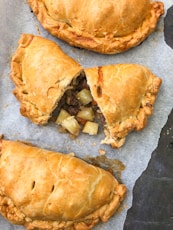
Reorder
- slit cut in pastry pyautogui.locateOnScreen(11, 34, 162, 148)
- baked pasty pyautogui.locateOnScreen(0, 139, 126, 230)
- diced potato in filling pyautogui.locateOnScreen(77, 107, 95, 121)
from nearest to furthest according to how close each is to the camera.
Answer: baked pasty pyautogui.locateOnScreen(0, 139, 126, 230), slit cut in pastry pyautogui.locateOnScreen(11, 34, 162, 148), diced potato in filling pyautogui.locateOnScreen(77, 107, 95, 121)

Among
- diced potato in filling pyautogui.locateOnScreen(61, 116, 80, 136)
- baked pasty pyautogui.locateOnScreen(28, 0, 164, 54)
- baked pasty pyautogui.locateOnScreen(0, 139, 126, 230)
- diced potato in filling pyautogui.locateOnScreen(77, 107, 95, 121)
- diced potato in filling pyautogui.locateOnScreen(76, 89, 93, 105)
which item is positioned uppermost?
baked pasty pyautogui.locateOnScreen(28, 0, 164, 54)

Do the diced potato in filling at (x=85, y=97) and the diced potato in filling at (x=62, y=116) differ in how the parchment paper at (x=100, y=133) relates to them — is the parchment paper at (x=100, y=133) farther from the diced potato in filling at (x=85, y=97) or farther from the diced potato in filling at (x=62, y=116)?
the diced potato in filling at (x=85, y=97)

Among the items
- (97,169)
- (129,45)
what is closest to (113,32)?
(129,45)

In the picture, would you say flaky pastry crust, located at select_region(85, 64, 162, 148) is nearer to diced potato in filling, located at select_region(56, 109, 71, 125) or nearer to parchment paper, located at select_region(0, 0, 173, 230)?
parchment paper, located at select_region(0, 0, 173, 230)

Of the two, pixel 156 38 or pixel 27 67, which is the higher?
pixel 156 38

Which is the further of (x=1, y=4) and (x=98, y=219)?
(x=1, y=4)

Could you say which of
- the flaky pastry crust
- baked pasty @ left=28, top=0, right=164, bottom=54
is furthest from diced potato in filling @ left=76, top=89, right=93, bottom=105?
baked pasty @ left=28, top=0, right=164, bottom=54

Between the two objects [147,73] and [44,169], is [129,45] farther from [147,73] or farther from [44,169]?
[44,169]

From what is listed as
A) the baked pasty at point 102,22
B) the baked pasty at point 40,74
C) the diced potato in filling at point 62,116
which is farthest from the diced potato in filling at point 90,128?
the baked pasty at point 102,22
